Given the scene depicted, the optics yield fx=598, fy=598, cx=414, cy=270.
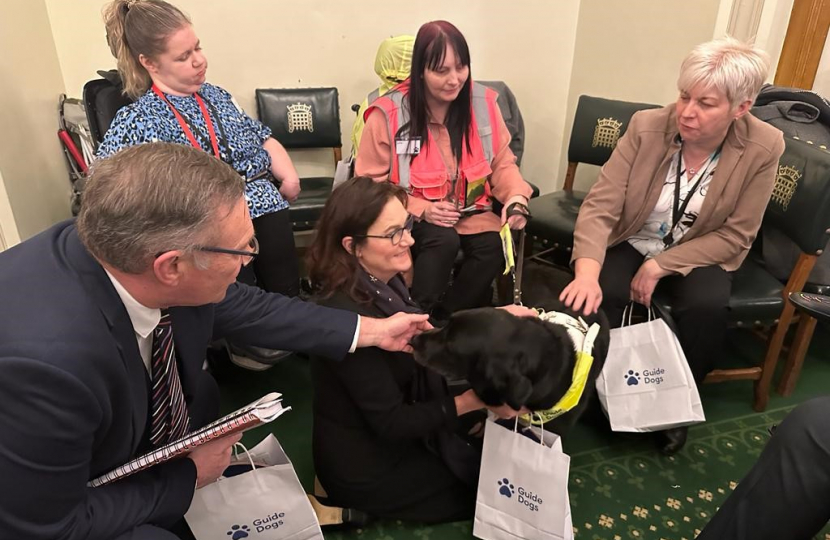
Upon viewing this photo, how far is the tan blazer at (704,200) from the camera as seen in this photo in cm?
191

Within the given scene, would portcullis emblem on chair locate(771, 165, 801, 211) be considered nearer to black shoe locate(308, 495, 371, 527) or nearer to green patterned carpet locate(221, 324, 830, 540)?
green patterned carpet locate(221, 324, 830, 540)

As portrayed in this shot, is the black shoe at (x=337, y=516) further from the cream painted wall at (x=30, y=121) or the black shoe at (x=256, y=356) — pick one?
the cream painted wall at (x=30, y=121)

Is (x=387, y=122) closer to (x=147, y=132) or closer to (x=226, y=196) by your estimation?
(x=147, y=132)

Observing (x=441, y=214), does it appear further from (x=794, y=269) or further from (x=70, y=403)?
(x=70, y=403)

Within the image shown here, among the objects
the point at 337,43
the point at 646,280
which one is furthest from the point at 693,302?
the point at 337,43

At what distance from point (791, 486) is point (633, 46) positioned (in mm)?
2397

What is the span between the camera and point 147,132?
6.30ft

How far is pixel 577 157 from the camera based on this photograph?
113 inches

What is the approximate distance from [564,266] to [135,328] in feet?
6.50

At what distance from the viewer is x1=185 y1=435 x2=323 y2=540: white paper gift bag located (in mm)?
1303

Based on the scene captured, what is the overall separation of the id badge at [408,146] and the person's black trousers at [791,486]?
150cm

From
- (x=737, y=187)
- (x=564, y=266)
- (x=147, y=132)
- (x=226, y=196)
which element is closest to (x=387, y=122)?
(x=147, y=132)

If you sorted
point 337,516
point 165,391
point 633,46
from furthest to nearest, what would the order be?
point 633,46, point 337,516, point 165,391

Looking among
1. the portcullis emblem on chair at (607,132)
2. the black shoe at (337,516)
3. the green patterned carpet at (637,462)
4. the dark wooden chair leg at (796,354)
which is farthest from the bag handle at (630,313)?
the black shoe at (337,516)
